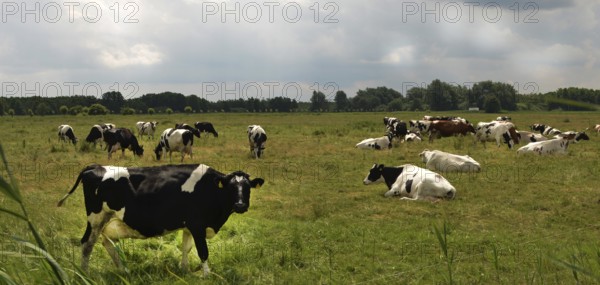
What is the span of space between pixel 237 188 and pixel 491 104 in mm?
86745

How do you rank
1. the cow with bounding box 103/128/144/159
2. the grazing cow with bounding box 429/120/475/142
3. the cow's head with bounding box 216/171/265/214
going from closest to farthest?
the cow's head with bounding box 216/171/265/214, the cow with bounding box 103/128/144/159, the grazing cow with bounding box 429/120/475/142

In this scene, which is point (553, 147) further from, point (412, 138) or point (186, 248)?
point (186, 248)

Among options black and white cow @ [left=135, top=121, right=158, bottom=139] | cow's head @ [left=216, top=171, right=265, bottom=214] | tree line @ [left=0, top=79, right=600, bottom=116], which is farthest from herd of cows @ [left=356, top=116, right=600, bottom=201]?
tree line @ [left=0, top=79, right=600, bottom=116]

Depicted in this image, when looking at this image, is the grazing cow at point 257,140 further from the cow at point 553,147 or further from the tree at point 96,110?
the tree at point 96,110

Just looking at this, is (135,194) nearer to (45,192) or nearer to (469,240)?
(469,240)

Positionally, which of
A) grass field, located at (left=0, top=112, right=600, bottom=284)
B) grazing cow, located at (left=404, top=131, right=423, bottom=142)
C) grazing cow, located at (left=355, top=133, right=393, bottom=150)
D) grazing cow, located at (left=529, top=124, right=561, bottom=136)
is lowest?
grass field, located at (left=0, top=112, right=600, bottom=284)

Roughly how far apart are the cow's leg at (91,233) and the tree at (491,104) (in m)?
82.6

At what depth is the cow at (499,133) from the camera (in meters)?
24.8

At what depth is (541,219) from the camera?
392 inches

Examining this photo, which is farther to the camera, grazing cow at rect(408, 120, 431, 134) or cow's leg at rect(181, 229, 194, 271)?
grazing cow at rect(408, 120, 431, 134)

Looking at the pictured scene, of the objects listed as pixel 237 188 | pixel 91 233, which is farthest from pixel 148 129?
pixel 237 188

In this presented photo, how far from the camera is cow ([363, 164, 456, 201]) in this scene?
467 inches

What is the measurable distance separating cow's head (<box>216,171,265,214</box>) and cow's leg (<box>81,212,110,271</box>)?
5.10 ft

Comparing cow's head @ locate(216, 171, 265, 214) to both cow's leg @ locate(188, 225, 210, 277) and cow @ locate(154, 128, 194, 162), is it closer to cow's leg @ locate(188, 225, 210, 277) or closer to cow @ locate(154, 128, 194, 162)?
cow's leg @ locate(188, 225, 210, 277)
